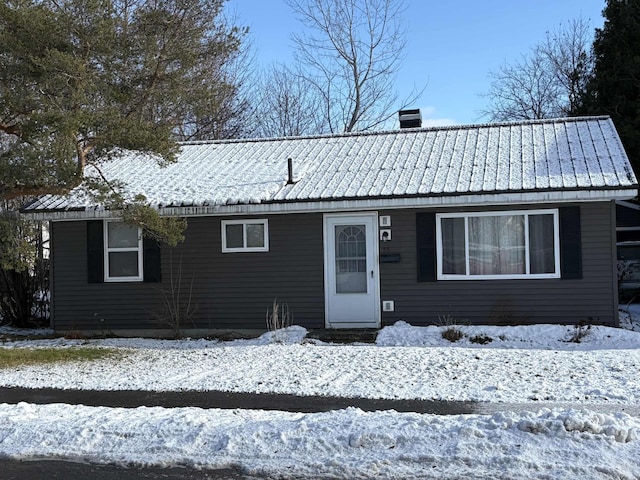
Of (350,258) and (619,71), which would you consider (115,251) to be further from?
(619,71)

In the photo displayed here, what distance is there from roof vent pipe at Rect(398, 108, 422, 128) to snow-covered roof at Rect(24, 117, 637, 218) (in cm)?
201

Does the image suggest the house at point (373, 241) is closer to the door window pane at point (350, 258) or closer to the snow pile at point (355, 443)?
the door window pane at point (350, 258)

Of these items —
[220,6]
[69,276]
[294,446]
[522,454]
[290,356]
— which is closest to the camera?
[522,454]

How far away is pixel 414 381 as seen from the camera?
349 inches

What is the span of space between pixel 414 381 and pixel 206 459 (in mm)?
3767

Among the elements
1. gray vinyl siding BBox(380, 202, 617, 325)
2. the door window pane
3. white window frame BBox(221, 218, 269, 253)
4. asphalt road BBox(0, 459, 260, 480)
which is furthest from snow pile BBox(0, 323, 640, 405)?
asphalt road BBox(0, 459, 260, 480)

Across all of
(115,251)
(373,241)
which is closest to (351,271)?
(373,241)

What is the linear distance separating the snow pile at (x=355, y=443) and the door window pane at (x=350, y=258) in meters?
6.45

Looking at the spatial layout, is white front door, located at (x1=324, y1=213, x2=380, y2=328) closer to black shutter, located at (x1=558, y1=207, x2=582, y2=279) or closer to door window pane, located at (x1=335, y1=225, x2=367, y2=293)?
door window pane, located at (x1=335, y1=225, x2=367, y2=293)

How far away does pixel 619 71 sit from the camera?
23.4m

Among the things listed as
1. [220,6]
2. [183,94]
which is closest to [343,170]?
[183,94]

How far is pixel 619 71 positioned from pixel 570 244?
13745 mm

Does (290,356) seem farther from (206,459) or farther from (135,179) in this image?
(135,179)

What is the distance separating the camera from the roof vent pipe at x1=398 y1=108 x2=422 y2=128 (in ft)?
61.1
